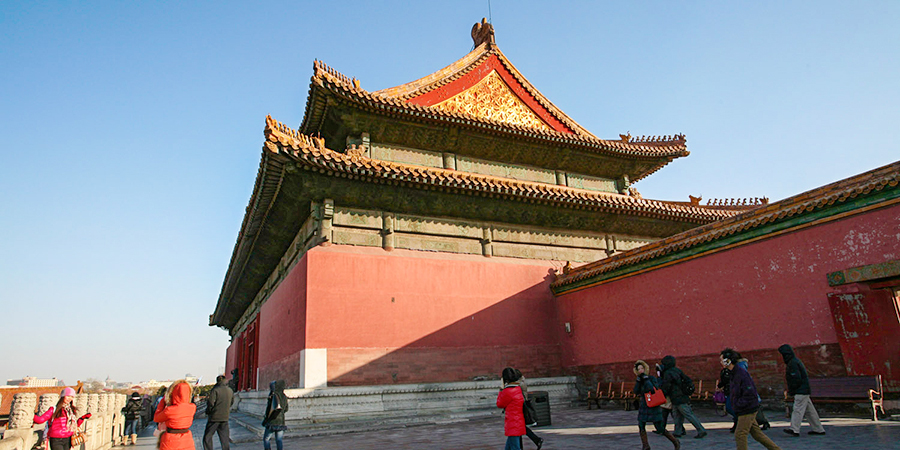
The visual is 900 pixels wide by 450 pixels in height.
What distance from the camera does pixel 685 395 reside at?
292 inches

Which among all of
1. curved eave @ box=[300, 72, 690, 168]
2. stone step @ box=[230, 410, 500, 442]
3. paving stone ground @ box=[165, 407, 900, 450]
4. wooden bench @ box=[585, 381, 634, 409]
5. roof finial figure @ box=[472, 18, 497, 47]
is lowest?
paving stone ground @ box=[165, 407, 900, 450]

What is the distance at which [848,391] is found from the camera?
7.89 m

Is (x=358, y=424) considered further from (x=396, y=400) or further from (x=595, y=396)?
(x=595, y=396)

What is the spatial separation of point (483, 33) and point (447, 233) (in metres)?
8.66

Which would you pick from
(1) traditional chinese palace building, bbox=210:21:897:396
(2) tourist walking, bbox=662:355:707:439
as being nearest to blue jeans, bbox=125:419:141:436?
(1) traditional chinese palace building, bbox=210:21:897:396

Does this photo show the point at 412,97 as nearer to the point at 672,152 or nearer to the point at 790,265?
the point at 672,152

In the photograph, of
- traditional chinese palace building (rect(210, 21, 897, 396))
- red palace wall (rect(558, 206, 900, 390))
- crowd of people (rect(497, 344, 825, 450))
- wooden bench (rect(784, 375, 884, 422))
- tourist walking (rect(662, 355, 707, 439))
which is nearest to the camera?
crowd of people (rect(497, 344, 825, 450))

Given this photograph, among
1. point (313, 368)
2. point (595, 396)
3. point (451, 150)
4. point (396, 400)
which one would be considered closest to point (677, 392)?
point (595, 396)

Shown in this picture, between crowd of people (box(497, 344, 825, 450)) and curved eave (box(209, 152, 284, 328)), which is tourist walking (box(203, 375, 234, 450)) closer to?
crowd of people (box(497, 344, 825, 450))

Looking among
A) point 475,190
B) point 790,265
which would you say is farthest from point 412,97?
point 790,265

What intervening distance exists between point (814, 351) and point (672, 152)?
9614 millimetres

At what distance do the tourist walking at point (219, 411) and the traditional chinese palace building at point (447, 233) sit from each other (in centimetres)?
358

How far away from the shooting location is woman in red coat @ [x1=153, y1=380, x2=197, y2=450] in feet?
16.5

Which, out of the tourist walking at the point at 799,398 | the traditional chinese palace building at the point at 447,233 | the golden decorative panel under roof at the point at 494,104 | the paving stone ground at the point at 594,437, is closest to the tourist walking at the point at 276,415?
the paving stone ground at the point at 594,437
